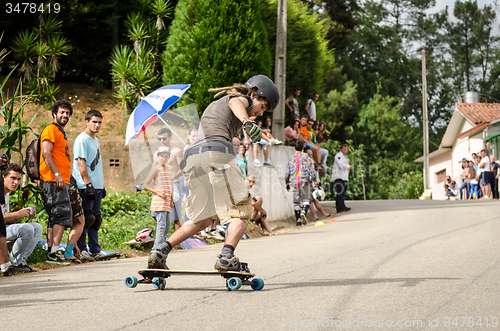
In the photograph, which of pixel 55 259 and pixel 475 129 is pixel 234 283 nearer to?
pixel 55 259

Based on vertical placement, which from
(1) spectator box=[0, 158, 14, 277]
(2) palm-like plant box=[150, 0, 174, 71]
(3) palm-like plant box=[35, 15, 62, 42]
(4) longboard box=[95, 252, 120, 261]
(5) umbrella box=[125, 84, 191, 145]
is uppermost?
(2) palm-like plant box=[150, 0, 174, 71]

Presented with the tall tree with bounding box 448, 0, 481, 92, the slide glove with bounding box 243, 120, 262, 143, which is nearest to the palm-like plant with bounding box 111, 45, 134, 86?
the slide glove with bounding box 243, 120, 262, 143

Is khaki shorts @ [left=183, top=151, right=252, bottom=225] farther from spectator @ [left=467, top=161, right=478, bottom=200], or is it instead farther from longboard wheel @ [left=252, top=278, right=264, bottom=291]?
spectator @ [left=467, top=161, right=478, bottom=200]

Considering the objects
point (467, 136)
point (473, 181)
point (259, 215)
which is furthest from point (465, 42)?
point (259, 215)

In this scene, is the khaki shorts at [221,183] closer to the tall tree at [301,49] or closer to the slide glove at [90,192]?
the slide glove at [90,192]

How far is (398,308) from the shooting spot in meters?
4.26

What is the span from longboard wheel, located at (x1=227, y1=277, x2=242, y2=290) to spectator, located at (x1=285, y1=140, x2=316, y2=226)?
8805 mm

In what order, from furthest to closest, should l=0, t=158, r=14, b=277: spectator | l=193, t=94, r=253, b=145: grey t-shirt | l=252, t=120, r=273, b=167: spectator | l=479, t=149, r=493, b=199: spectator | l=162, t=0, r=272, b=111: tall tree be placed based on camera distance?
l=479, t=149, r=493, b=199: spectator
l=162, t=0, r=272, b=111: tall tree
l=252, t=120, r=273, b=167: spectator
l=0, t=158, r=14, b=277: spectator
l=193, t=94, r=253, b=145: grey t-shirt

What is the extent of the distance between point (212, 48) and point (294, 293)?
39.3ft

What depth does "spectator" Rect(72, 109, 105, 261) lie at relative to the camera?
809 cm

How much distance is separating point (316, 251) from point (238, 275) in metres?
3.41

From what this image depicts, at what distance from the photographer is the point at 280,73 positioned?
16781 millimetres

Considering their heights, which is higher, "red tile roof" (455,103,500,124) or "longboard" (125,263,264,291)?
"red tile roof" (455,103,500,124)

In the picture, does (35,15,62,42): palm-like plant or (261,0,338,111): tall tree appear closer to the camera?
(35,15,62,42): palm-like plant
